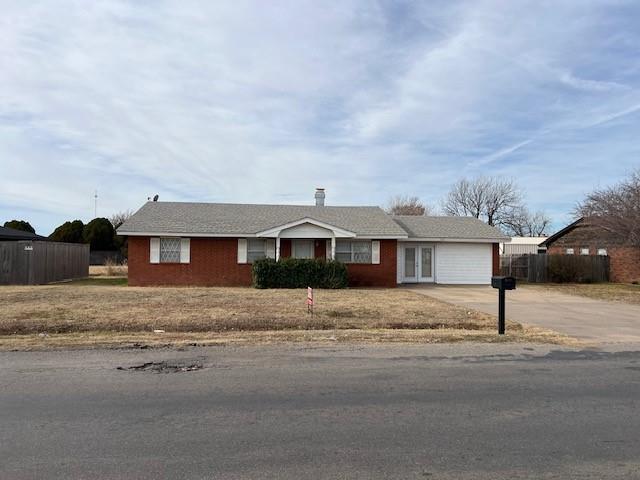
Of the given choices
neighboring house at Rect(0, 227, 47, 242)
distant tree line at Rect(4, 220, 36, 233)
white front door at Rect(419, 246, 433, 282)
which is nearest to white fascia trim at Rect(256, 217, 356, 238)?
white front door at Rect(419, 246, 433, 282)

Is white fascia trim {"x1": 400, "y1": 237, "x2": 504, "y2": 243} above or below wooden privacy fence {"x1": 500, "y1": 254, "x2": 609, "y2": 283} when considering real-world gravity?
above

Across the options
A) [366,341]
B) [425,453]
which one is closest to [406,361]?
[366,341]

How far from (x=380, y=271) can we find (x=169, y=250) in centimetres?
975

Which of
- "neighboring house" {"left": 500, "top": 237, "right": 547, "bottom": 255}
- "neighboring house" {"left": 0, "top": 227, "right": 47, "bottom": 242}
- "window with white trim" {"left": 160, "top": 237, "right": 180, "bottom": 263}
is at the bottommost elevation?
"window with white trim" {"left": 160, "top": 237, "right": 180, "bottom": 263}

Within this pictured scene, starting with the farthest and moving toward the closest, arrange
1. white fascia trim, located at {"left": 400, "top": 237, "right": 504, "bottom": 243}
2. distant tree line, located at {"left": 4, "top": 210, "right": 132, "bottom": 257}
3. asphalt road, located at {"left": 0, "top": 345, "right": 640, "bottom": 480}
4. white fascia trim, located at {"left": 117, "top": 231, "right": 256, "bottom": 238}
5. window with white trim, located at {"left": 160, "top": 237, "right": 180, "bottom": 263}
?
1. distant tree line, located at {"left": 4, "top": 210, "right": 132, "bottom": 257}
2. white fascia trim, located at {"left": 400, "top": 237, "right": 504, "bottom": 243}
3. window with white trim, located at {"left": 160, "top": 237, "right": 180, "bottom": 263}
4. white fascia trim, located at {"left": 117, "top": 231, "right": 256, "bottom": 238}
5. asphalt road, located at {"left": 0, "top": 345, "right": 640, "bottom": 480}

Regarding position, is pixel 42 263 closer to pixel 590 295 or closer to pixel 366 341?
pixel 366 341

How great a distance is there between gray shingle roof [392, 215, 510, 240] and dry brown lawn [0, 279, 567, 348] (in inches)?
420

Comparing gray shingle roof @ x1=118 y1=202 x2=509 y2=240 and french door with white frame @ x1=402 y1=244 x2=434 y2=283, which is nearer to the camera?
gray shingle roof @ x1=118 y1=202 x2=509 y2=240

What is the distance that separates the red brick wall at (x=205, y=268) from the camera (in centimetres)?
2350

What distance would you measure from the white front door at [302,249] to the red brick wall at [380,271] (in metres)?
1.99

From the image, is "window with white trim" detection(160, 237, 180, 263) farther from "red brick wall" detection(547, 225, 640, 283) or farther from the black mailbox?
"red brick wall" detection(547, 225, 640, 283)

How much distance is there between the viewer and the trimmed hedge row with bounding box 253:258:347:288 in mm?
22375

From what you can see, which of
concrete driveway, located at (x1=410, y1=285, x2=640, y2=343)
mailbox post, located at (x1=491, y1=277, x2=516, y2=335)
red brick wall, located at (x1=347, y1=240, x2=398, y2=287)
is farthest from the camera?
red brick wall, located at (x1=347, y1=240, x2=398, y2=287)

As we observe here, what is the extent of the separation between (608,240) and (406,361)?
24949mm
